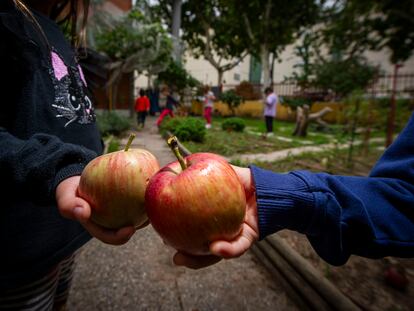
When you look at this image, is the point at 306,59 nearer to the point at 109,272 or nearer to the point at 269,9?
the point at 269,9

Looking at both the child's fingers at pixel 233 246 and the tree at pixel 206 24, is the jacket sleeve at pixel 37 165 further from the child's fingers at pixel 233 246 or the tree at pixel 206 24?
the tree at pixel 206 24

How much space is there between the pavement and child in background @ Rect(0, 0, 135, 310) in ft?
3.38

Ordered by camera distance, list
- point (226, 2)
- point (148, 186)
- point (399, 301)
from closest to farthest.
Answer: point (148, 186) < point (399, 301) < point (226, 2)

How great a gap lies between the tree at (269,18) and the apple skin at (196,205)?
58.0ft

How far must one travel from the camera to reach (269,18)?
17484 millimetres

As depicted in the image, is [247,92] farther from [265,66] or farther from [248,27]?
[248,27]

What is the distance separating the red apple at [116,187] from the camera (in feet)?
2.82

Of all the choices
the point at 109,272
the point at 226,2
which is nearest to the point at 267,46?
the point at 226,2

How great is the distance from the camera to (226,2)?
61.5 ft

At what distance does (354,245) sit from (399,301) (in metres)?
1.43

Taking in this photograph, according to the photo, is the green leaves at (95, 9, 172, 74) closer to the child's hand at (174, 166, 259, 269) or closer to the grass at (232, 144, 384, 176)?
the grass at (232, 144, 384, 176)

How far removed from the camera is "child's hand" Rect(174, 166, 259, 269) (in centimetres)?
83

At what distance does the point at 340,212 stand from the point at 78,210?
0.82m

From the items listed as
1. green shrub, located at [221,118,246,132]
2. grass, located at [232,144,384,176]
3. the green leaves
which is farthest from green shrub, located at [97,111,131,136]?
grass, located at [232,144,384,176]
